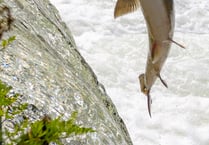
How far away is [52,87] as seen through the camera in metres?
2.15

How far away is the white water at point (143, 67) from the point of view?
5250 millimetres

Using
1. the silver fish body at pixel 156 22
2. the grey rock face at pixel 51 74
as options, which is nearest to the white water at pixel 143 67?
the grey rock face at pixel 51 74

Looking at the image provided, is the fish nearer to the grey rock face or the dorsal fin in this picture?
the dorsal fin

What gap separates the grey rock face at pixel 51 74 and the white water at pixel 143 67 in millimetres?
2278

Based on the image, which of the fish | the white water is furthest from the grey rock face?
the white water

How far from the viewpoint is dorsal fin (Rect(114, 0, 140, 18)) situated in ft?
5.15

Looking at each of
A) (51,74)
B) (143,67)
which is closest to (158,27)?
(51,74)

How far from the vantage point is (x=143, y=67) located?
6172 millimetres

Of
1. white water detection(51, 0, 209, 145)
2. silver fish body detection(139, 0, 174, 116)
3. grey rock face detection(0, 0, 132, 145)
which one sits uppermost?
silver fish body detection(139, 0, 174, 116)

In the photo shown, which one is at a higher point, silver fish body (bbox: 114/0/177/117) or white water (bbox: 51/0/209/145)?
silver fish body (bbox: 114/0/177/117)

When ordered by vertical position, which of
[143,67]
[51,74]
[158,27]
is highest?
A: [158,27]

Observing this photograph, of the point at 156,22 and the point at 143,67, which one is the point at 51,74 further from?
the point at 143,67

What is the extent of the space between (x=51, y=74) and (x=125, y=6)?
72cm

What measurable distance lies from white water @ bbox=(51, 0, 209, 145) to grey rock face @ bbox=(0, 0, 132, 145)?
2278 mm
